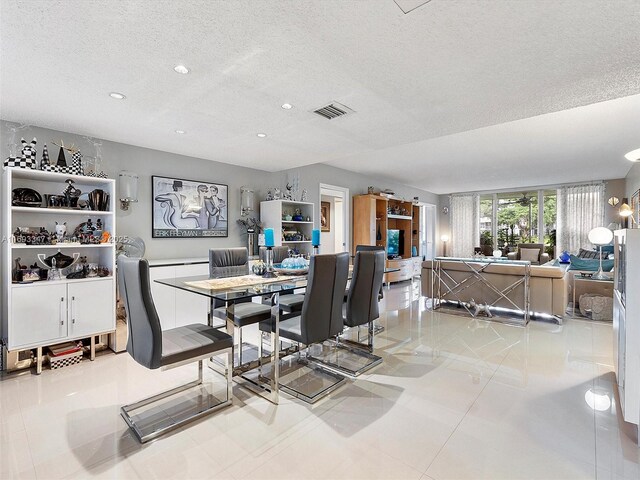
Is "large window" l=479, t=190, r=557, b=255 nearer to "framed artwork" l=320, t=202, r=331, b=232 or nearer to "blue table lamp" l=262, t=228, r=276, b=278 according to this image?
"framed artwork" l=320, t=202, r=331, b=232

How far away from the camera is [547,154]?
18.5 feet

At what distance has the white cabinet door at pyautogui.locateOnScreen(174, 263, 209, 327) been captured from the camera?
13.0 feet

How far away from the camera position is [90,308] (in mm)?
3324

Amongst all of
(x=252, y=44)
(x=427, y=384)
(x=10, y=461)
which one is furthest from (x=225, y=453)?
(x=252, y=44)

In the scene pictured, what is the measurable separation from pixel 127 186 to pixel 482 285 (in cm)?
508

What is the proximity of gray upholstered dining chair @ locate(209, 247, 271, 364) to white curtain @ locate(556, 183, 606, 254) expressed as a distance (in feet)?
30.9

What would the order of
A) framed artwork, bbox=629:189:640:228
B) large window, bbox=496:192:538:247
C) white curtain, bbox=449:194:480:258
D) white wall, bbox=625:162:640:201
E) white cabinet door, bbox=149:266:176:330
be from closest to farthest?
white cabinet door, bbox=149:266:176:330, framed artwork, bbox=629:189:640:228, white wall, bbox=625:162:640:201, large window, bbox=496:192:538:247, white curtain, bbox=449:194:480:258

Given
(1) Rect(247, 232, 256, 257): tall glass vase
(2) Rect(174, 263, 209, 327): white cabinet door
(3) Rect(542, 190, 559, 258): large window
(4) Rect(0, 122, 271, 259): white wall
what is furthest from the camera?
(3) Rect(542, 190, 559, 258): large window

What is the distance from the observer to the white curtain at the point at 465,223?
1091cm

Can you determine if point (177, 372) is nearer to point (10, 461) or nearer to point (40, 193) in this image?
point (10, 461)

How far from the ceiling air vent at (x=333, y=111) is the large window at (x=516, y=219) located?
29.5 feet

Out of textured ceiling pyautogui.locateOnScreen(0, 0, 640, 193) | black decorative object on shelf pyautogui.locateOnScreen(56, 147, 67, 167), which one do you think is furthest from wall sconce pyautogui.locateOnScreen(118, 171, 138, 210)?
black decorative object on shelf pyautogui.locateOnScreen(56, 147, 67, 167)

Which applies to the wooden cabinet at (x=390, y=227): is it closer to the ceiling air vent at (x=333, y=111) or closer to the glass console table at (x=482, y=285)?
the glass console table at (x=482, y=285)

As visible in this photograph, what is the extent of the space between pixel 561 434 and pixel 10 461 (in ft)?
10.6
